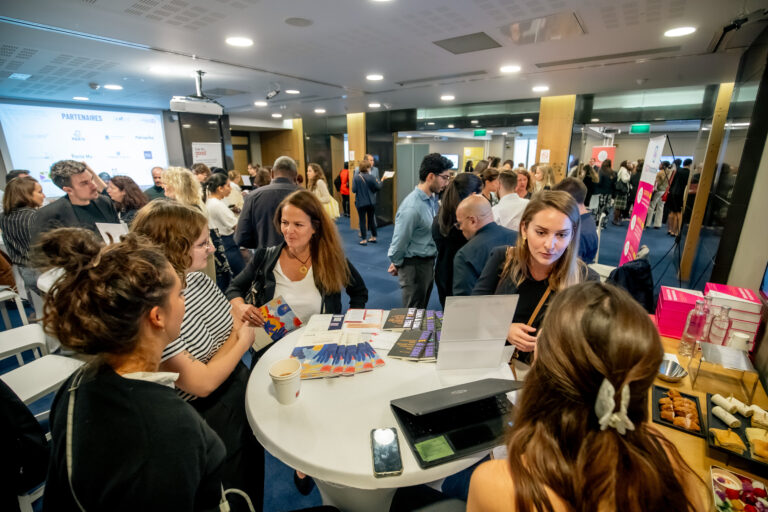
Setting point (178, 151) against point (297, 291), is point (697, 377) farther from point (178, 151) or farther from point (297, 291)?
point (178, 151)

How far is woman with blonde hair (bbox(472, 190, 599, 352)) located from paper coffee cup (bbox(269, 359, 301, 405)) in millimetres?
904

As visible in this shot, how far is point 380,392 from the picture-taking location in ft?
3.84

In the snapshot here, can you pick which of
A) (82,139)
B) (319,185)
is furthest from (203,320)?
(82,139)

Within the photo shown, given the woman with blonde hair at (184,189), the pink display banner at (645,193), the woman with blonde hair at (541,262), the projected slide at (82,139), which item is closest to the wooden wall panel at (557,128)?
the pink display banner at (645,193)

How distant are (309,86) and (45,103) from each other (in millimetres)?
5036

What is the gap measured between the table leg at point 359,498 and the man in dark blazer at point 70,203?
283 centimetres

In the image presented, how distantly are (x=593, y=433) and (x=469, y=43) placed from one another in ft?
10.2

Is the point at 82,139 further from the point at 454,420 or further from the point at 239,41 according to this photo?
the point at 454,420

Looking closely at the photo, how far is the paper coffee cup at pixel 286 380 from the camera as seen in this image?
108 centimetres

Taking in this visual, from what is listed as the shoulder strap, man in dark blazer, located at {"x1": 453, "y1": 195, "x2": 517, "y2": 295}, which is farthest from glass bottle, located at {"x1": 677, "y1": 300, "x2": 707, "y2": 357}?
man in dark blazer, located at {"x1": 453, "y1": 195, "x2": 517, "y2": 295}

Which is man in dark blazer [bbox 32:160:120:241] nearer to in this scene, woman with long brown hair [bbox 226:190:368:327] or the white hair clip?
woman with long brown hair [bbox 226:190:368:327]

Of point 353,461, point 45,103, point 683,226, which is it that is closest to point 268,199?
point 353,461

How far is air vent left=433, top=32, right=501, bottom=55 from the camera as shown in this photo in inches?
107

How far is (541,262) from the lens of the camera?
1.52m
